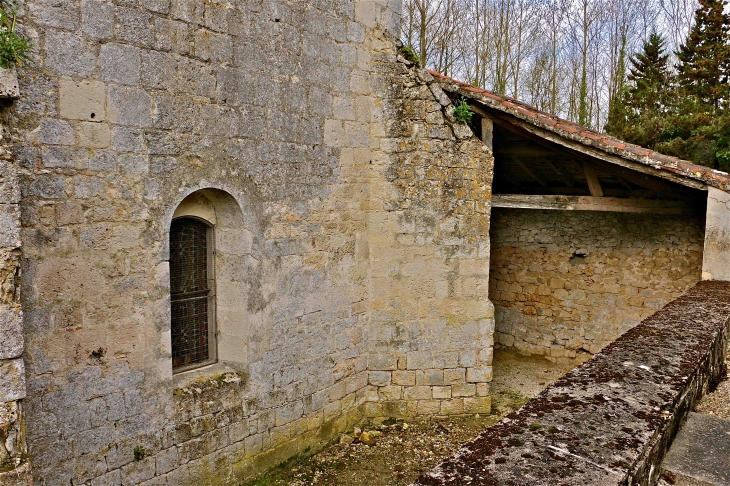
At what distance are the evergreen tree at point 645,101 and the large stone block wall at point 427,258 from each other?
9712 millimetres

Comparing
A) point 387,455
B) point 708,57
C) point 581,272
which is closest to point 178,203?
point 387,455

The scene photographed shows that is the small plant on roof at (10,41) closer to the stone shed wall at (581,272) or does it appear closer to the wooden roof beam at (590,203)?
the wooden roof beam at (590,203)

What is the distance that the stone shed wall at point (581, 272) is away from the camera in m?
8.04

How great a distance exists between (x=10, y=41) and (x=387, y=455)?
488 centimetres

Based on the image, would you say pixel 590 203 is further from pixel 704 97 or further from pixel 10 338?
pixel 704 97

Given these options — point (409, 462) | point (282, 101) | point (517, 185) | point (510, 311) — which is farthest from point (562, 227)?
point (282, 101)

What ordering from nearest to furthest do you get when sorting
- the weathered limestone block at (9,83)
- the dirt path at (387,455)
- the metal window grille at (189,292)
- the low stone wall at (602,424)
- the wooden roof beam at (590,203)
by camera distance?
the low stone wall at (602,424)
the weathered limestone block at (9,83)
the metal window grille at (189,292)
the dirt path at (387,455)
the wooden roof beam at (590,203)

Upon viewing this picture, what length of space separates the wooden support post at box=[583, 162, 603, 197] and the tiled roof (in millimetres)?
812

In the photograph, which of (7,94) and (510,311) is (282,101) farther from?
(510,311)

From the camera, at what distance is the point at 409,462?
5.63 m

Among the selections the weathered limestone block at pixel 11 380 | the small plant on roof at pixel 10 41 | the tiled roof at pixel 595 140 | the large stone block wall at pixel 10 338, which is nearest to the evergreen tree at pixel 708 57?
the tiled roof at pixel 595 140

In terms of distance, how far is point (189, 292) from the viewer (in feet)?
16.2

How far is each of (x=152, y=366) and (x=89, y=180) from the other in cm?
153

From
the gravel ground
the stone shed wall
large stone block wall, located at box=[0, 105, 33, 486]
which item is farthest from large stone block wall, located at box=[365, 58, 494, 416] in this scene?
large stone block wall, located at box=[0, 105, 33, 486]
